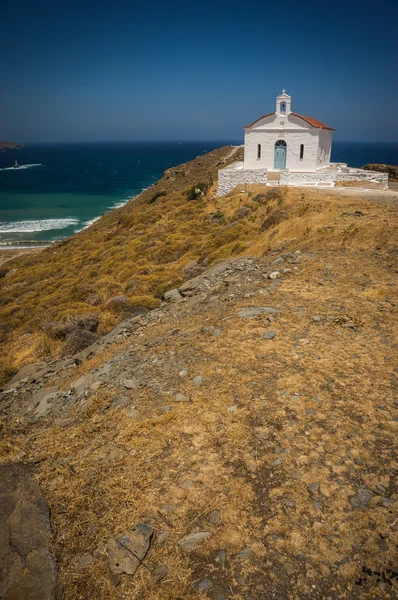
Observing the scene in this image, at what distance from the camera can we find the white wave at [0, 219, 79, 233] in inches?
2130

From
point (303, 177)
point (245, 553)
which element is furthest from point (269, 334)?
point (303, 177)

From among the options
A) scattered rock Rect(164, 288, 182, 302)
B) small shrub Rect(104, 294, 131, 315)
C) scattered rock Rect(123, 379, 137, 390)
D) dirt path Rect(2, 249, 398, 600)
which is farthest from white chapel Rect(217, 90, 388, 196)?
scattered rock Rect(123, 379, 137, 390)

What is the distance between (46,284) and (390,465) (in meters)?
21.8

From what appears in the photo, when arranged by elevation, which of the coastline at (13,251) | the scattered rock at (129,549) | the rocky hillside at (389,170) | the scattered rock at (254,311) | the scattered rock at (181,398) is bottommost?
the coastline at (13,251)

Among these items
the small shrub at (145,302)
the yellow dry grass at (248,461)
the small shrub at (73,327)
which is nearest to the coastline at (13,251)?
the small shrub at (73,327)

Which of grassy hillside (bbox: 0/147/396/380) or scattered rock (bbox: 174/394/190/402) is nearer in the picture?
scattered rock (bbox: 174/394/190/402)

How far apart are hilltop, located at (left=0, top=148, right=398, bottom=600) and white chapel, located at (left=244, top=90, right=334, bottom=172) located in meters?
18.8

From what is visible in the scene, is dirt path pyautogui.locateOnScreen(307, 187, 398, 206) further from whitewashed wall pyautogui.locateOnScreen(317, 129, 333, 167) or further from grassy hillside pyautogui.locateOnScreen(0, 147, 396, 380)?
whitewashed wall pyautogui.locateOnScreen(317, 129, 333, 167)

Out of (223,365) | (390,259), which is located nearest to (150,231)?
(390,259)

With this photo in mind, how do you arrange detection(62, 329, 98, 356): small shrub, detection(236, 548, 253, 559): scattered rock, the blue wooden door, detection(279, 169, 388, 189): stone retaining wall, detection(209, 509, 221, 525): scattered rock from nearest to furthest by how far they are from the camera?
1. detection(236, 548, 253, 559): scattered rock
2. detection(209, 509, 221, 525): scattered rock
3. detection(62, 329, 98, 356): small shrub
4. detection(279, 169, 388, 189): stone retaining wall
5. the blue wooden door

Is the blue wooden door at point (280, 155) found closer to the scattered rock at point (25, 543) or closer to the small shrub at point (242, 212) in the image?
the small shrub at point (242, 212)

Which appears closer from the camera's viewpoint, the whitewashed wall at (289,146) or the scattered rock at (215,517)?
the scattered rock at (215,517)

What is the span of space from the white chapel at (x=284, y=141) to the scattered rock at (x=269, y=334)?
24.6 metres

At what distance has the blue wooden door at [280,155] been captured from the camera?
29641 mm
